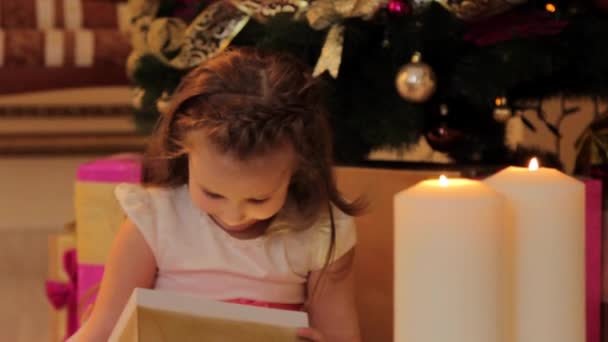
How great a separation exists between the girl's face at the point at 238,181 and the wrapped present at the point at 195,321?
0.09 m

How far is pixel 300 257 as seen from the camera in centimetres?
86

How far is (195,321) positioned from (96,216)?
0.48 m

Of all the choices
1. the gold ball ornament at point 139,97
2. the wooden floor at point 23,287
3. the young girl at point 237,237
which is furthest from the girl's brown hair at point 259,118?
the wooden floor at point 23,287

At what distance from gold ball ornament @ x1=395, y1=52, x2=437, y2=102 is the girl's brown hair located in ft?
0.47

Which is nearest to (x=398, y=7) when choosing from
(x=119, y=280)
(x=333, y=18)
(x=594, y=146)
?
(x=333, y=18)

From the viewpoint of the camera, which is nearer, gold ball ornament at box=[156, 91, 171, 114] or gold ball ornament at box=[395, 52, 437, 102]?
gold ball ornament at box=[395, 52, 437, 102]

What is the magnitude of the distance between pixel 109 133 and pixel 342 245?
5.34 feet

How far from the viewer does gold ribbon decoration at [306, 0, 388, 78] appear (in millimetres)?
972

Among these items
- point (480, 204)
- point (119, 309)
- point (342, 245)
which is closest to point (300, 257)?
point (342, 245)

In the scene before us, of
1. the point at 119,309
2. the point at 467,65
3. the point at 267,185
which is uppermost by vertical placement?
the point at 467,65

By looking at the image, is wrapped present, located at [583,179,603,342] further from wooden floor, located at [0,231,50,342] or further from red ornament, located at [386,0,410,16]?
wooden floor, located at [0,231,50,342]

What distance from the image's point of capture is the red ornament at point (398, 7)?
38.1 inches

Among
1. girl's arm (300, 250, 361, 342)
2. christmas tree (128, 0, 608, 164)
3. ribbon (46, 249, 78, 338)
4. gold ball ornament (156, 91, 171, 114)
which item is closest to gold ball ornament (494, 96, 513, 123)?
christmas tree (128, 0, 608, 164)

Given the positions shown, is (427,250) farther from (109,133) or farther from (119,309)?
(109,133)
